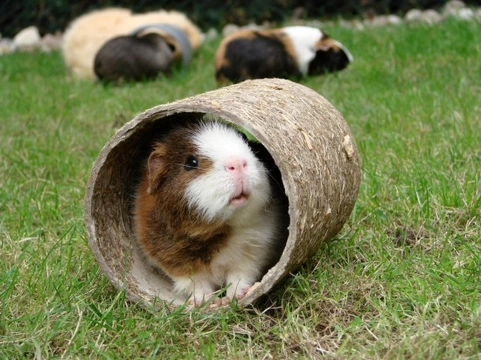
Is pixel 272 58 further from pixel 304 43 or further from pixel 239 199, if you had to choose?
pixel 239 199

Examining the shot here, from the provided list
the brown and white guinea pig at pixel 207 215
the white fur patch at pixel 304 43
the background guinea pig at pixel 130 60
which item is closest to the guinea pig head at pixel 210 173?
the brown and white guinea pig at pixel 207 215

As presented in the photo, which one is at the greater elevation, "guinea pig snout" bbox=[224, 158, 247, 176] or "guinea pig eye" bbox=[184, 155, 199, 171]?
"guinea pig snout" bbox=[224, 158, 247, 176]

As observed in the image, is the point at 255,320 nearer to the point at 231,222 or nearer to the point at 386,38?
the point at 231,222

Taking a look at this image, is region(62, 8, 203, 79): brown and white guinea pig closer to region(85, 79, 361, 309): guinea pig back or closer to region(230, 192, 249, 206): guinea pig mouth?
region(85, 79, 361, 309): guinea pig back

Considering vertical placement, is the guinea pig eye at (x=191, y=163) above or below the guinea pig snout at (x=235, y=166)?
below

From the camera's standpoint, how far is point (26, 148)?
4242 millimetres

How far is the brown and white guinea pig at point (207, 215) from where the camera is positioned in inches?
95.0

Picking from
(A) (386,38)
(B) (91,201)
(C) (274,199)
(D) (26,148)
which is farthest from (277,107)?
(A) (386,38)

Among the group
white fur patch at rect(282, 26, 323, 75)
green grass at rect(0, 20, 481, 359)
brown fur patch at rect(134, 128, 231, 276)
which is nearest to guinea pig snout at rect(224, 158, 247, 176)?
brown fur patch at rect(134, 128, 231, 276)

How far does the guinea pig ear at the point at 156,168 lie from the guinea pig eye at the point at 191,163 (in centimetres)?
10

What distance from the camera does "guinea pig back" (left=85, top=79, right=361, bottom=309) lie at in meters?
2.35

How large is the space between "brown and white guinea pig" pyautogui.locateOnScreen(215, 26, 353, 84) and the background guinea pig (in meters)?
0.73

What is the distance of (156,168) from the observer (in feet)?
8.63

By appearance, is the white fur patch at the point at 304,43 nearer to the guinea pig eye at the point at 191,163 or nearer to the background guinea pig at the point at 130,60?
the background guinea pig at the point at 130,60
